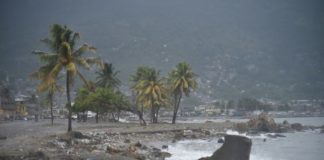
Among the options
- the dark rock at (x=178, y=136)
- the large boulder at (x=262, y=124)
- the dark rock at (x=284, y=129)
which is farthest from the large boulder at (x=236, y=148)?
the dark rock at (x=284, y=129)

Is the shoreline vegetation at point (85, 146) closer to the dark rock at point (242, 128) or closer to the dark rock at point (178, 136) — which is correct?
the dark rock at point (178, 136)

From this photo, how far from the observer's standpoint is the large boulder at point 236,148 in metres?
20.5

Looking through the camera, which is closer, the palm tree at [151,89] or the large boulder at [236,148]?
the large boulder at [236,148]

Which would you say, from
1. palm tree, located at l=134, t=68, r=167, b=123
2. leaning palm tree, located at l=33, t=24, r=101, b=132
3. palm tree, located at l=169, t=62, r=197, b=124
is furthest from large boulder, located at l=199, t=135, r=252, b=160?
palm tree, located at l=169, t=62, r=197, b=124

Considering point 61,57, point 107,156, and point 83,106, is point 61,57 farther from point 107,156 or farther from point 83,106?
point 83,106

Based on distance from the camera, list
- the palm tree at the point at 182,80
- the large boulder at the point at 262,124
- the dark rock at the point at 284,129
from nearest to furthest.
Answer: the large boulder at the point at 262,124, the palm tree at the point at 182,80, the dark rock at the point at 284,129

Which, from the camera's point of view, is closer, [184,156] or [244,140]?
[244,140]

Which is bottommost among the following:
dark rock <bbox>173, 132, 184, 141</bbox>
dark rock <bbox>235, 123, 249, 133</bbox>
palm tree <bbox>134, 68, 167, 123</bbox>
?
dark rock <bbox>173, 132, 184, 141</bbox>

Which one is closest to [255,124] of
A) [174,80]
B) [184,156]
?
[174,80]

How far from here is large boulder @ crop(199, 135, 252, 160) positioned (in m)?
20.5

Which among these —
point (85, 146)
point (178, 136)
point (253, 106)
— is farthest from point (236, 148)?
point (253, 106)

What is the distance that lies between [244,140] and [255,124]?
159 ft

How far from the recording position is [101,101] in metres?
66.0

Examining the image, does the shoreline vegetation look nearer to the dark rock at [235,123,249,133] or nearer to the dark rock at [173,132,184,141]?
the dark rock at [173,132,184,141]
